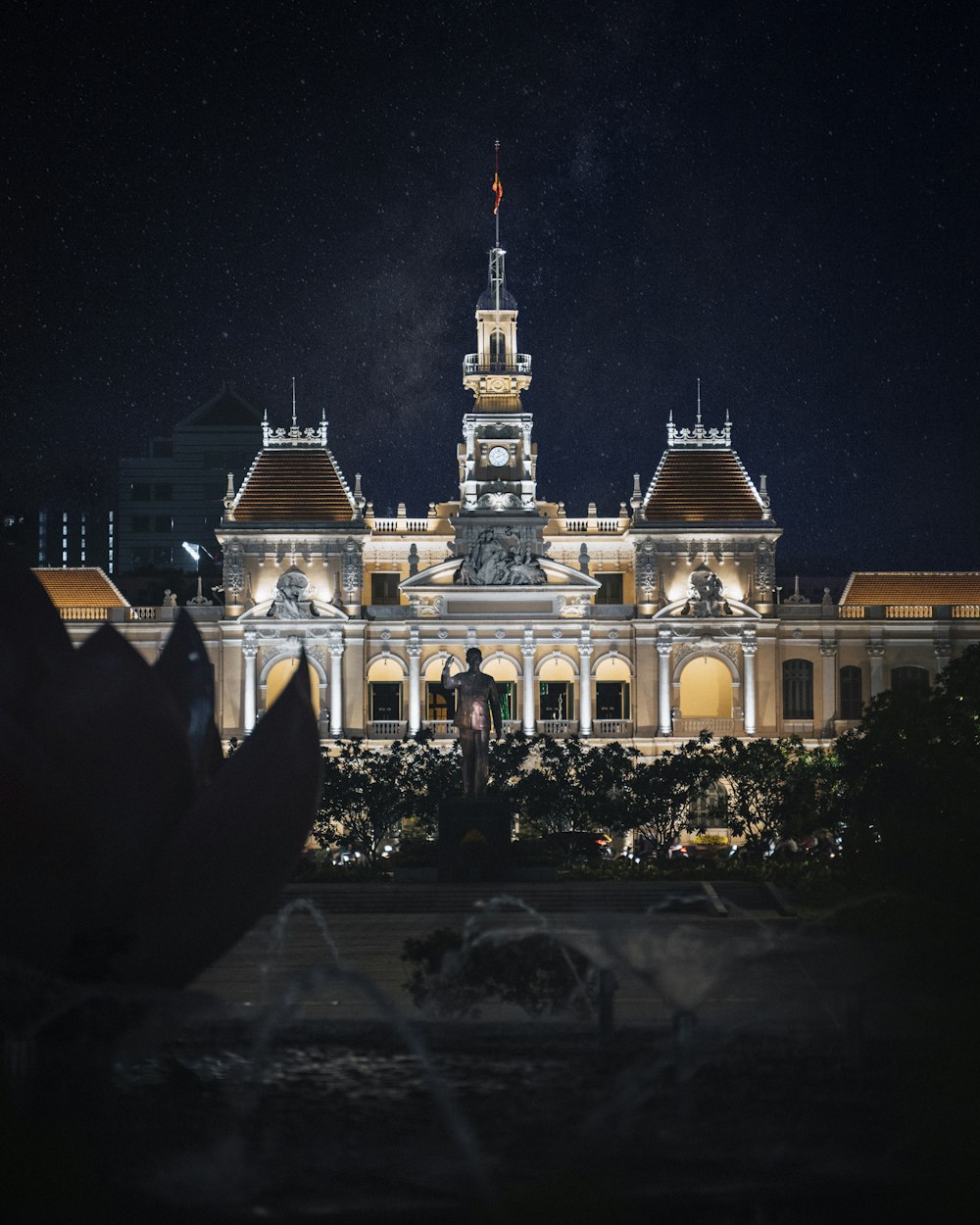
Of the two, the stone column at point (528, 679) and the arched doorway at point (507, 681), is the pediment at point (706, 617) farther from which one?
the arched doorway at point (507, 681)

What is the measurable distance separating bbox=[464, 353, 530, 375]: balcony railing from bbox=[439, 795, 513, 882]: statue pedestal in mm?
37382

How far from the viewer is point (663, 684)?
6619 cm

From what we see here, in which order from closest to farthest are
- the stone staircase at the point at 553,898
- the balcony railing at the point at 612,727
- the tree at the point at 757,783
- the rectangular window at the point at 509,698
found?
the stone staircase at the point at 553,898, the tree at the point at 757,783, the balcony railing at the point at 612,727, the rectangular window at the point at 509,698

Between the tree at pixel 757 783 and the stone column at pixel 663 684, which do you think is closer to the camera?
the tree at pixel 757 783

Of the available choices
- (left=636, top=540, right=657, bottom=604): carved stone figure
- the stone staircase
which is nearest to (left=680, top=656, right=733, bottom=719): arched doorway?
(left=636, top=540, right=657, bottom=604): carved stone figure

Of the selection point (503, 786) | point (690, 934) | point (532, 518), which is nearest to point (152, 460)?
point (532, 518)

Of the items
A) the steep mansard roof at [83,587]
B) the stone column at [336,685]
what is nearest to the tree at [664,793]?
the stone column at [336,685]

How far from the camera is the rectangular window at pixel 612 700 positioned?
6819 cm

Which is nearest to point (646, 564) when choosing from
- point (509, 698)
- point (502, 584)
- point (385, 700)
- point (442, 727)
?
point (502, 584)

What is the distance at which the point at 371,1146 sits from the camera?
34.1 ft

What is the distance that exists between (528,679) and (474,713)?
109 feet

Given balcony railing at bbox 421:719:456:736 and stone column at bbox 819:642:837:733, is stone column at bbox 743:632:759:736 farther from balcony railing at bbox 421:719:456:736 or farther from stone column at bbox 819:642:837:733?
balcony railing at bbox 421:719:456:736

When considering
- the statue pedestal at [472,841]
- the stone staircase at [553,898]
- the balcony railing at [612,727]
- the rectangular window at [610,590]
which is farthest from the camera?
the rectangular window at [610,590]

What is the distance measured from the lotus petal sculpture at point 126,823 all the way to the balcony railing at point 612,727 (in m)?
54.1
